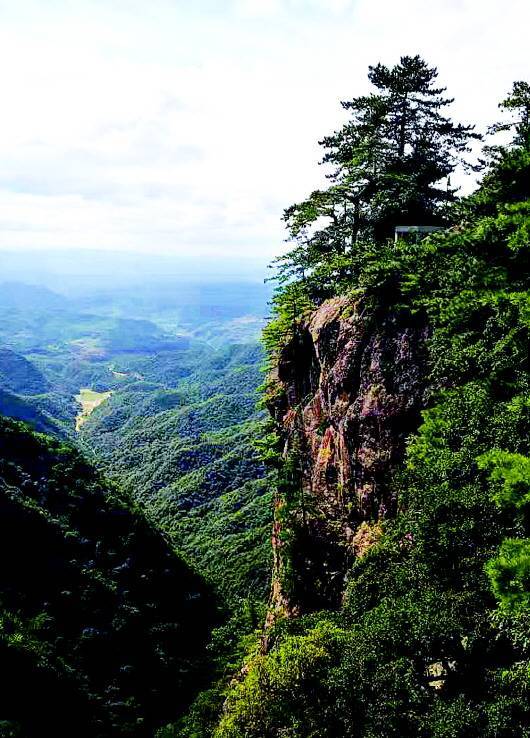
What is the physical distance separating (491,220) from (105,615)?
5201cm

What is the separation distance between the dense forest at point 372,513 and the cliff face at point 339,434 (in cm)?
10

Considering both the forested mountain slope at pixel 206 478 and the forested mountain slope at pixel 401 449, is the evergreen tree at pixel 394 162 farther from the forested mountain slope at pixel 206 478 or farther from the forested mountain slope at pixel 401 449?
the forested mountain slope at pixel 206 478

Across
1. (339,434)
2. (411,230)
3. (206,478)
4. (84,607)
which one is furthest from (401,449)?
(206,478)

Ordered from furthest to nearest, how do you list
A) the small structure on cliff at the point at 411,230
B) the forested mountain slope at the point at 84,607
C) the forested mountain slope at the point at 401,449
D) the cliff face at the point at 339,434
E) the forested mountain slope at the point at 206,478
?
the forested mountain slope at the point at 206,478, the forested mountain slope at the point at 84,607, the small structure on cliff at the point at 411,230, the cliff face at the point at 339,434, the forested mountain slope at the point at 401,449

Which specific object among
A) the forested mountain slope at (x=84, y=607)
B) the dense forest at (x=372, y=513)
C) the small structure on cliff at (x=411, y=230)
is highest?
the small structure on cliff at (x=411, y=230)

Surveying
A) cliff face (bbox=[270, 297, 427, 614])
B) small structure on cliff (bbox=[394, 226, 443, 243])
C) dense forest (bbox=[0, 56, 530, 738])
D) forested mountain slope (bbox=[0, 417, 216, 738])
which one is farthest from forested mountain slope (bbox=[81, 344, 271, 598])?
small structure on cliff (bbox=[394, 226, 443, 243])

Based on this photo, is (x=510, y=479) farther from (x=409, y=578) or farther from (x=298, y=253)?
(x=298, y=253)

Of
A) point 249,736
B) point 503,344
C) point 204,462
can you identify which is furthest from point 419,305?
point 204,462

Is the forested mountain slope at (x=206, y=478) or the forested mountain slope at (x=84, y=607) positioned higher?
the forested mountain slope at (x=84, y=607)

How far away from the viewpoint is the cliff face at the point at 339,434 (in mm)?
17984

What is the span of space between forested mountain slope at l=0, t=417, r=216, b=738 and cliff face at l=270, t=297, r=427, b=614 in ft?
80.8

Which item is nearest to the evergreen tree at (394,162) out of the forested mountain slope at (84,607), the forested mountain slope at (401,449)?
the forested mountain slope at (401,449)

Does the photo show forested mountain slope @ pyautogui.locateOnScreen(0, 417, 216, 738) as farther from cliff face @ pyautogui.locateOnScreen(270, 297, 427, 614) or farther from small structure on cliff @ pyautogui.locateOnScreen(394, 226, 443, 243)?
small structure on cliff @ pyautogui.locateOnScreen(394, 226, 443, 243)

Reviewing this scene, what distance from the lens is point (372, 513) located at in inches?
744
